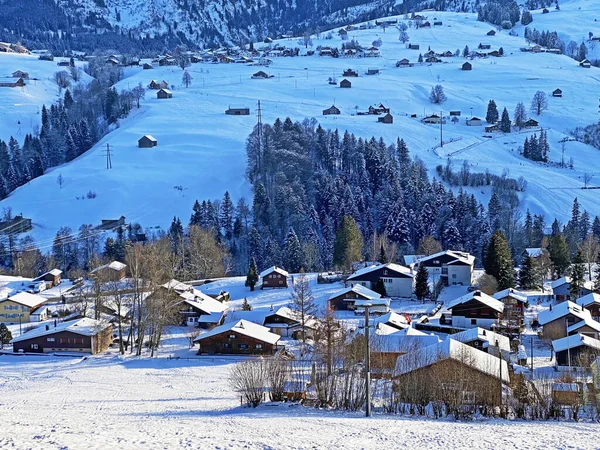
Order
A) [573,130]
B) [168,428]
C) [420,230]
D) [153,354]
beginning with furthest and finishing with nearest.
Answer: [573,130], [420,230], [153,354], [168,428]

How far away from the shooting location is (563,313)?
27.0 m

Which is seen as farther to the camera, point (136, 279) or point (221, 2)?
point (221, 2)

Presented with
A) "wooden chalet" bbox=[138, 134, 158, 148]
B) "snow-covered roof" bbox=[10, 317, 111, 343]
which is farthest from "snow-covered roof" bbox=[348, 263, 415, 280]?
"wooden chalet" bbox=[138, 134, 158, 148]

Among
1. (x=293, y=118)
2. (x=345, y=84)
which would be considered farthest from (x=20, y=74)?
(x=293, y=118)

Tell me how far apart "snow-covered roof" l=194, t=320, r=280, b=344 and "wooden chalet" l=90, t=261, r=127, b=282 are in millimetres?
7051

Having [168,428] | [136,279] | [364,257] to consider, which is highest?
[168,428]

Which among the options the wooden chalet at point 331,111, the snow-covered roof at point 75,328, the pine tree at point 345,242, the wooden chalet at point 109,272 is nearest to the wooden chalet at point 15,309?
the wooden chalet at point 109,272

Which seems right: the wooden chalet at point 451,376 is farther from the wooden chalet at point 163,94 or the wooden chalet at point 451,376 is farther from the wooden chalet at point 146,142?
the wooden chalet at point 163,94

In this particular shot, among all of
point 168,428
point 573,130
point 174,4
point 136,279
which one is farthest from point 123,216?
point 174,4

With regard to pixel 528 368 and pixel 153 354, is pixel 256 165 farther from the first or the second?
pixel 528 368

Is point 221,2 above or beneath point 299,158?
above

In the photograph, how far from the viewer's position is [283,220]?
50.8m

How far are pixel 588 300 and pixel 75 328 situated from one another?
70.7ft

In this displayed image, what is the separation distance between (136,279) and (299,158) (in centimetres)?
3102
